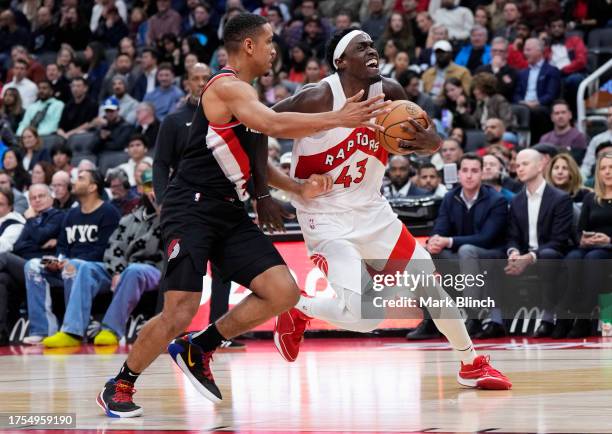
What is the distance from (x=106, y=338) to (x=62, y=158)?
15.6ft

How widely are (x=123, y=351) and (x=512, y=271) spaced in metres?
3.52

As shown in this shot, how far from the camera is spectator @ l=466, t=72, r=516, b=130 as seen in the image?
13.3 m

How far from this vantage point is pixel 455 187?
10.8 m

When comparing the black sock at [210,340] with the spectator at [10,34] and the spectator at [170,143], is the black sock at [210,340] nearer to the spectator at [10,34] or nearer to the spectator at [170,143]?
the spectator at [170,143]

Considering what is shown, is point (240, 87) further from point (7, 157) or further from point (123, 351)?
point (7, 157)

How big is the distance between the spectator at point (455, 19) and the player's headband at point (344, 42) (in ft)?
31.7

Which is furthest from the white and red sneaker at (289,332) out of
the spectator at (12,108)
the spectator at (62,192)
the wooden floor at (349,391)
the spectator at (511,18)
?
the spectator at (12,108)

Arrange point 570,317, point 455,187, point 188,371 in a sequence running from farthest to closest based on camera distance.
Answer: point 455,187
point 570,317
point 188,371

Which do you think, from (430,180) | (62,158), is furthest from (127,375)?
(62,158)

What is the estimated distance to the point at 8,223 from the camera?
1203 centimetres

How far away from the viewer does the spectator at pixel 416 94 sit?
13852 millimetres

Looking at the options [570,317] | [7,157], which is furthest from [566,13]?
[7,157]

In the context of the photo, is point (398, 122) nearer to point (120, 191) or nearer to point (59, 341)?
point (59, 341)

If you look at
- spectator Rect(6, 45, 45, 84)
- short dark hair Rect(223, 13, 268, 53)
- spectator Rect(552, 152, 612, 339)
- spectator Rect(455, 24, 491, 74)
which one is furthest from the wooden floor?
spectator Rect(6, 45, 45, 84)
